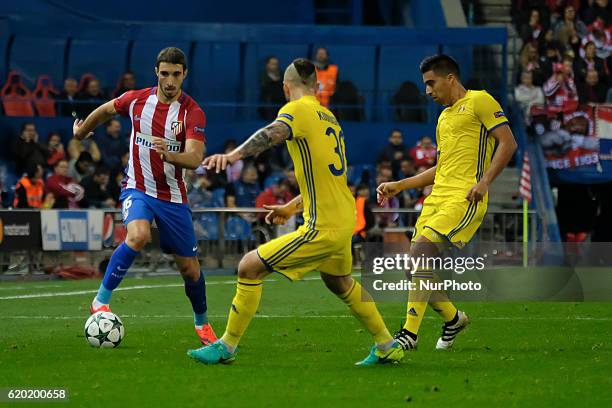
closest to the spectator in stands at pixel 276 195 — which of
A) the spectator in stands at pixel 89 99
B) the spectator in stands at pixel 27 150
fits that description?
the spectator in stands at pixel 27 150

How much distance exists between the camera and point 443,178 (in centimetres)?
1166

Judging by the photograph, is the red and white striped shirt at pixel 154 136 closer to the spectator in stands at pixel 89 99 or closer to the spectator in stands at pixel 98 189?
the spectator in stands at pixel 98 189

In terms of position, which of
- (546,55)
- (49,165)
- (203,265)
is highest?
(546,55)

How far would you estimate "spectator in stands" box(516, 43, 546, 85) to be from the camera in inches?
1102

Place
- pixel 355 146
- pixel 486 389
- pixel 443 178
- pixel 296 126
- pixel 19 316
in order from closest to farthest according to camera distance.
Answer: pixel 486 389
pixel 296 126
pixel 443 178
pixel 19 316
pixel 355 146

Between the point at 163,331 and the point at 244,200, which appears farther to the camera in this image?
the point at 244,200

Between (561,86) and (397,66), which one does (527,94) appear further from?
(397,66)

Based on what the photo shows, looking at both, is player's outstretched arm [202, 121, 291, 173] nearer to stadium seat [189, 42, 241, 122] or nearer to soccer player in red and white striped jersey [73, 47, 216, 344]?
soccer player in red and white striped jersey [73, 47, 216, 344]

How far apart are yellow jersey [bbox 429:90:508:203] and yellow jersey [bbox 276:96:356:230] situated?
176 cm

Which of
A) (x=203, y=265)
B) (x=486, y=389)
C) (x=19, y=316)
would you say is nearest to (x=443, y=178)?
(x=486, y=389)

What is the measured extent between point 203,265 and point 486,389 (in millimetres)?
13565

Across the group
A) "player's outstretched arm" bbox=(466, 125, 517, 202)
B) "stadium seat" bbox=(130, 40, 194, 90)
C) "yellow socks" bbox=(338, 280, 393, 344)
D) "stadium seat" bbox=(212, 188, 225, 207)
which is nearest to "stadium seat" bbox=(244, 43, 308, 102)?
"stadium seat" bbox=(130, 40, 194, 90)

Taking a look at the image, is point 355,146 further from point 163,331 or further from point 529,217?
point 163,331

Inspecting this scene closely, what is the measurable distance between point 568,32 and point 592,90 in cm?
177
